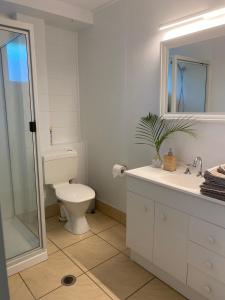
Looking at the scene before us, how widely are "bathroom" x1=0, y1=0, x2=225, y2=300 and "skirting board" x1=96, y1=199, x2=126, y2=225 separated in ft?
0.05

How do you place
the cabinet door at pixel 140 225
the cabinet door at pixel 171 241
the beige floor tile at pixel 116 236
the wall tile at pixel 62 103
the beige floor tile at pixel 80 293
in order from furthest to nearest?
the wall tile at pixel 62 103 < the beige floor tile at pixel 116 236 < the cabinet door at pixel 140 225 < the beige floor tile at pixel 80 293 < the cabinet door at pixel 171 241

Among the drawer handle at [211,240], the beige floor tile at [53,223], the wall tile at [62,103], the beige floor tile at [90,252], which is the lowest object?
the beige floor tile at [90,252]

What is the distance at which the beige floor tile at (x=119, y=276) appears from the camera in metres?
1.77

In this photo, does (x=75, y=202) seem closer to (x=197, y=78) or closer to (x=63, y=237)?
(x=63, y=237)

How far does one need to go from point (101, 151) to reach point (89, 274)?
1.39 m

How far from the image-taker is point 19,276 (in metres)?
1.91

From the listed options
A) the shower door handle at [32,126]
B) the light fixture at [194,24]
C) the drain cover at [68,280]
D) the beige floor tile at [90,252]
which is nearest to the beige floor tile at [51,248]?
the beige floor tile at [90,252]

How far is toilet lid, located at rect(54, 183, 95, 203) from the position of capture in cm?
234

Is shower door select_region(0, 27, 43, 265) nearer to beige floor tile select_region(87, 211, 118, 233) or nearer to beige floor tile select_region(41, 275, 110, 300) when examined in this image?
beige floor tile select_region(41, 275, 110, 300)

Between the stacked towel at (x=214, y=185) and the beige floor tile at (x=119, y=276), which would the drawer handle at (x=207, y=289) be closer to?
the beige floor tile at (x=119, y=276)

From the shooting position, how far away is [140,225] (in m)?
1.90

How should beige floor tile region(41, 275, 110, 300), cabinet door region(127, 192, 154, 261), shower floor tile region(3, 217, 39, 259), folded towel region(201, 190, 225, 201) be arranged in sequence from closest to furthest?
folded towel region(201, 190, 225, 201) < beige floor tile region(41, 275, 110, 300) < cabinet door region(127, 192, 154, 261) < shower floor tile region(3, 217, 39, 259)

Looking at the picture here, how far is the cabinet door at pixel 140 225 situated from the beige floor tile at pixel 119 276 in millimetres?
173

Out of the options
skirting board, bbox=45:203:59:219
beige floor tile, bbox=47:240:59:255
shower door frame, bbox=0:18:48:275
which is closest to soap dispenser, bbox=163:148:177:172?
shower door frame, bbox=0:18:48:275
